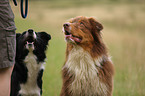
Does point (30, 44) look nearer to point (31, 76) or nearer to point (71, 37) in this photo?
point (31, 76)

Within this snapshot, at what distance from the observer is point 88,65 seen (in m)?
4.04

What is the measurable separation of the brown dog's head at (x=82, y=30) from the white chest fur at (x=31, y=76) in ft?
3.71

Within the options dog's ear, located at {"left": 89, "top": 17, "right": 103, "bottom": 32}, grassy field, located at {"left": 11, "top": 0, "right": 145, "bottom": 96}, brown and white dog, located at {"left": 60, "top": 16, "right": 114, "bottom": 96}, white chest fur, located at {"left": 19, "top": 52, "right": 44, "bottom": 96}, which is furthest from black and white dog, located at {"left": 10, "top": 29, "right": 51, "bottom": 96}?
dog's ear, located at {"left": 89, "top": 17, "right": 103, "bottom": 32}

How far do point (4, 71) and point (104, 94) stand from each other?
6.60 feet

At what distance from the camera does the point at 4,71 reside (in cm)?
278

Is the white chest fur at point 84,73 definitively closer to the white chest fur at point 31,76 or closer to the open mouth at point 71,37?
the open mouth at point 71,37

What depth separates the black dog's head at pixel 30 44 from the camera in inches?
171

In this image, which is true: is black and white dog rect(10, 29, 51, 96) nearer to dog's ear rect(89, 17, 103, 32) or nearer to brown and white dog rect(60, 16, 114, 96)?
brown and white dog rect(60, 16, 114, 96)

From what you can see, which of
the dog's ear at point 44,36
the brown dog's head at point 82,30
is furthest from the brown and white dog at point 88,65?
the dog's ear at point 44,36

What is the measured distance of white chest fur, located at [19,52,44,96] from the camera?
4.41 m

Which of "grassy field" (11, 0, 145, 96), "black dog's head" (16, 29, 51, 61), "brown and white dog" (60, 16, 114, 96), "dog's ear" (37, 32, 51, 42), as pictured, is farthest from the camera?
"grassy field" (11, 0, 145, 96)

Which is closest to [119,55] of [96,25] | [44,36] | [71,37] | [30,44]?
[44,36]

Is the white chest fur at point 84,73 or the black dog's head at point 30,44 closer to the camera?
the white chest fur at point 84,73

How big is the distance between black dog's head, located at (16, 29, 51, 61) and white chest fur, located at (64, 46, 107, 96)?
828 mm
